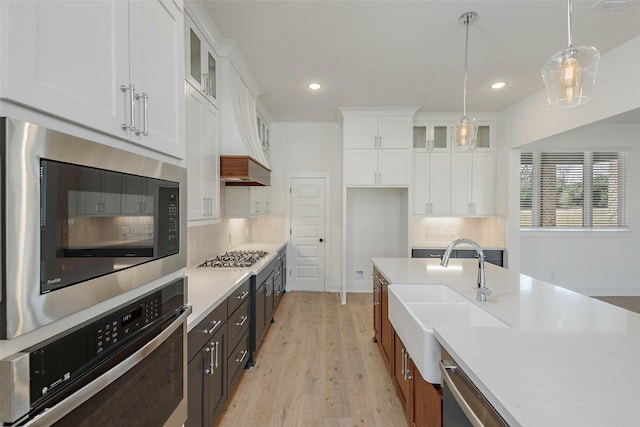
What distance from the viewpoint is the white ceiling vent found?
212 centimetres

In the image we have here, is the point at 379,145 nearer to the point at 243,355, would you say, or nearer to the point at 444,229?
the point at 444,229

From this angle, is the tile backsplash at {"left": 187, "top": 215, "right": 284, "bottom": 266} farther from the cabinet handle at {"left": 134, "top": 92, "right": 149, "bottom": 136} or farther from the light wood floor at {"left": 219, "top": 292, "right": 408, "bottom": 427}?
the cabinet handle at {"left": 134, "top": 92, "right": 149, "bottom": 136}

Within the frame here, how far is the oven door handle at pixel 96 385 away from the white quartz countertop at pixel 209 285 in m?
0.44

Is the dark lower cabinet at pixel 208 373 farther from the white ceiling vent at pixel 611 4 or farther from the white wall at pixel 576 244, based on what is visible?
Result: the white wall at pixel 576 244

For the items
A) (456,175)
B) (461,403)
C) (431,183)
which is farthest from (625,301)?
(461,403)

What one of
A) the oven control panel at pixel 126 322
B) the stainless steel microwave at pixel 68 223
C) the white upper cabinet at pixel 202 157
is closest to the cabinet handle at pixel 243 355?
the white upper cabinet at pixel 202 157

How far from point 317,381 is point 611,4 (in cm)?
356

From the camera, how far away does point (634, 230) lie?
5055 mm

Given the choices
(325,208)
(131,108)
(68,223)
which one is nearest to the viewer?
(68,223)

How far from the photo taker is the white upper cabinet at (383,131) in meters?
4.54

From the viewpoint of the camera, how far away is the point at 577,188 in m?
5.11

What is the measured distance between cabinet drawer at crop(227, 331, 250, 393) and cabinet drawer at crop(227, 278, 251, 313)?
31cm

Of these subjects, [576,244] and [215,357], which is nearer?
[215,357]

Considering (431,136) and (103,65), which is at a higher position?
(431,136)
